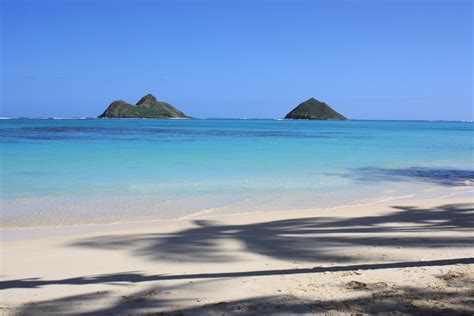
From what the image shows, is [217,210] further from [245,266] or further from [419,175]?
[419,175]

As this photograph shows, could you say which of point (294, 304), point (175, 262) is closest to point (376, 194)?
point (175, 262)

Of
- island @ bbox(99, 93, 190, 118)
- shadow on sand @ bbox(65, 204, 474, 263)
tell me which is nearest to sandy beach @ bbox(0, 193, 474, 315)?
shadow on sand @ bbox(65, 204, 474, 263)

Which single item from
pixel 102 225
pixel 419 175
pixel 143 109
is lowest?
pixel 419 175

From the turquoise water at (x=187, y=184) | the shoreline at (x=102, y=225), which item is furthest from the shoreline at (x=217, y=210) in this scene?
the turquoise water at (x=187, y=184)

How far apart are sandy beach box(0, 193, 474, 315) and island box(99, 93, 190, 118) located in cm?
18039

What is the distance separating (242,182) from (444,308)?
9.88 metres

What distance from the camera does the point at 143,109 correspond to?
615 feet

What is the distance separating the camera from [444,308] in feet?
12.1

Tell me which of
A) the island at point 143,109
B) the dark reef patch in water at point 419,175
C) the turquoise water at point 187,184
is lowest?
the dark reef patch in water at point 419,175

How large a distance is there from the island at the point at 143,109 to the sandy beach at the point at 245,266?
18039cm

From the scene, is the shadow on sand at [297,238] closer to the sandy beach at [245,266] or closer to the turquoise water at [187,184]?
the sandy beach at [245,266]

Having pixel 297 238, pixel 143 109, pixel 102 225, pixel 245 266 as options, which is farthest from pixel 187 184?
pixel 143 109

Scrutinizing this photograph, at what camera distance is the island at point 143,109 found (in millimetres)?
182375

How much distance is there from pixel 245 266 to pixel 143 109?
187399 millimetres
